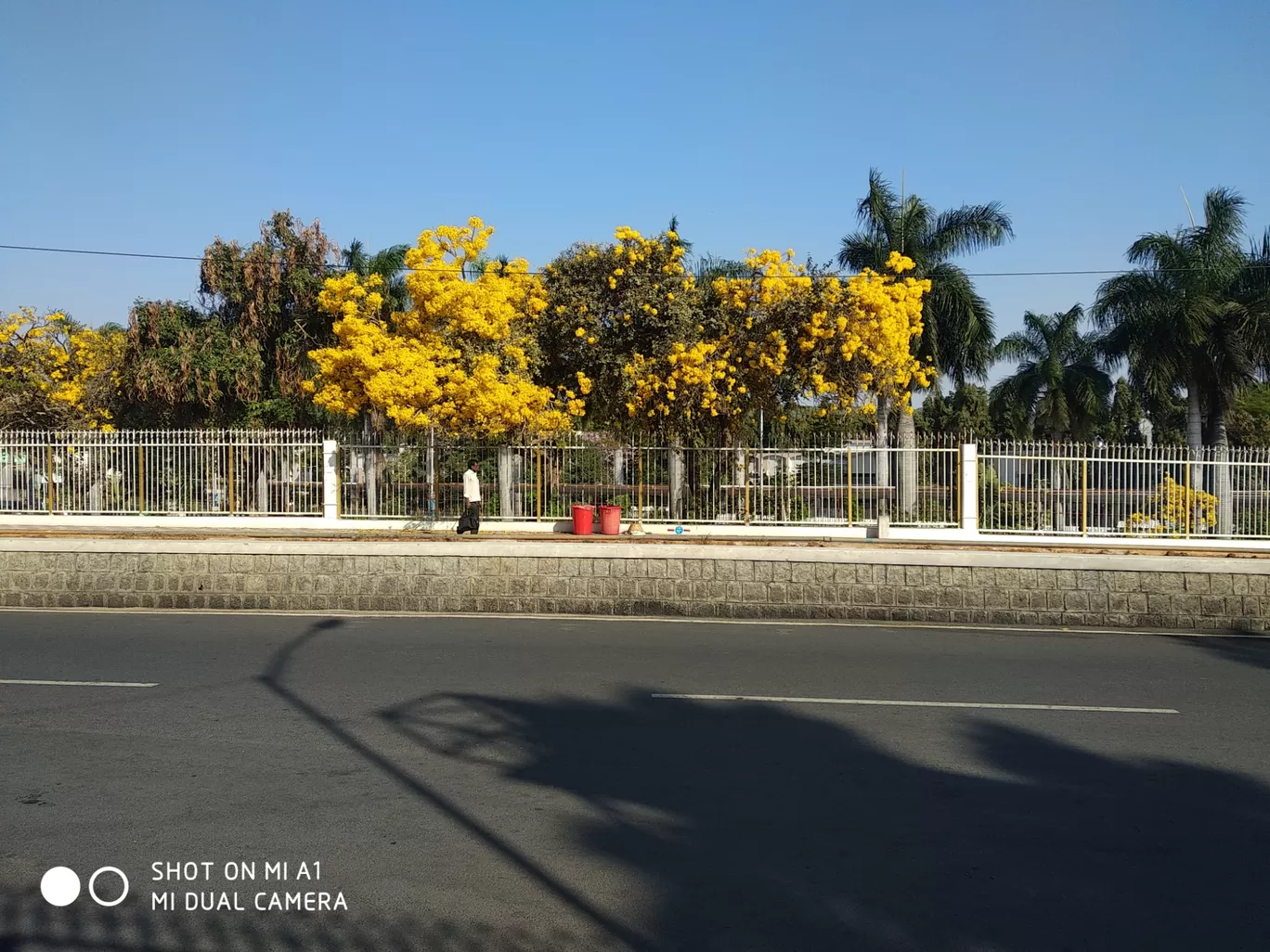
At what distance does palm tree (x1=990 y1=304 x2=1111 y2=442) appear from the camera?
121 feet

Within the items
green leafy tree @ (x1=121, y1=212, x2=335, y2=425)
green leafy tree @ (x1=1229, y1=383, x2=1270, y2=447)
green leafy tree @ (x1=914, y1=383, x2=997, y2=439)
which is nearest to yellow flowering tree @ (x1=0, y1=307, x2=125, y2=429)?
green leafy tree @ (x1=121, y1=212, x2=335, y2=425)

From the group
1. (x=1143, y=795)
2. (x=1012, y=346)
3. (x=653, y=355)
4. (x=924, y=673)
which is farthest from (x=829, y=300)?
(x=1012, y=346)

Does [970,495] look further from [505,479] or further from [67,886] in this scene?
[67,886]

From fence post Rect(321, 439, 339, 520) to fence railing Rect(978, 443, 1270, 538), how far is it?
1112 centimetres

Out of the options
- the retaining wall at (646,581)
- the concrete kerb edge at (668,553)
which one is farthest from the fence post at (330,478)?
the retaining wall at (646,581)

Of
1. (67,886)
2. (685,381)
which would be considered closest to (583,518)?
(685,381)

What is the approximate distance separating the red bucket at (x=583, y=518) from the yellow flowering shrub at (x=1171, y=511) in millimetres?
8979

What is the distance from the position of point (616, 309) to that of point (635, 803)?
637 inches

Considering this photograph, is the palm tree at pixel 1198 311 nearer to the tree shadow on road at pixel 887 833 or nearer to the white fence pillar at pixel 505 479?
the white fence pillar at pixel 505 479

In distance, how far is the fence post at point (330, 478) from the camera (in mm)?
19297

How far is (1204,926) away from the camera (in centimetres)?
442

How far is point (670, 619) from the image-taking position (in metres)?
14.3

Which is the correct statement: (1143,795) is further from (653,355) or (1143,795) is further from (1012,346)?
(1012,346)

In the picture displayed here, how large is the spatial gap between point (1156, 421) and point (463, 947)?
47955mm
